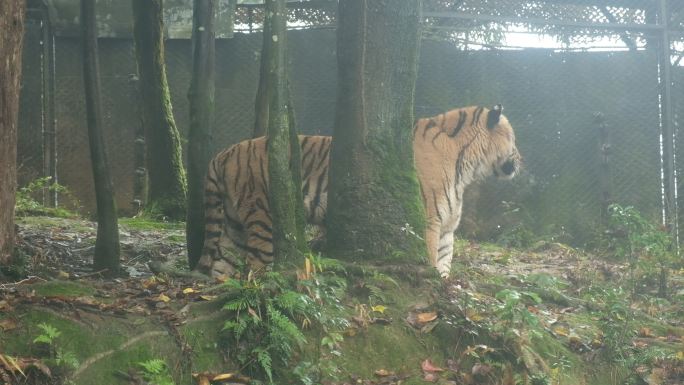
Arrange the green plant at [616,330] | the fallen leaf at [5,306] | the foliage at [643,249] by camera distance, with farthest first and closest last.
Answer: the foliage at [643,249]
the green plant at [616,330]
the fallen leaf at [5,306]

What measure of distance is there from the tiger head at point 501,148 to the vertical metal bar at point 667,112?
279cm

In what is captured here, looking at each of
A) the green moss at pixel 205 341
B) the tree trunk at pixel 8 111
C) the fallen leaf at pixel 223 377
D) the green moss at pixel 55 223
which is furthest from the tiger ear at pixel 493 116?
the fallen leaf at pixel 223 377

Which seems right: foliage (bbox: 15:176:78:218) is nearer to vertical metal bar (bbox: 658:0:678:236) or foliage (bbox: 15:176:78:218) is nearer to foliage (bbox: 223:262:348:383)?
foliage (bbox: 223:262:348:383)

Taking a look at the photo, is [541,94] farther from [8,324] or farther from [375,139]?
[8,324]

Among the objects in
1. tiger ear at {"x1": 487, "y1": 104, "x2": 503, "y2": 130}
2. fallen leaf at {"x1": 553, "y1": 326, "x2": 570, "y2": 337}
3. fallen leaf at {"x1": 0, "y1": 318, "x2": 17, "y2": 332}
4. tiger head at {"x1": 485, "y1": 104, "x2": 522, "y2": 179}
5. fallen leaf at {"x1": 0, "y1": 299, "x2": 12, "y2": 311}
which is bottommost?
fallen leaf at {"x1": 553, "y1": 326, "x2": 570, "y2": 337}

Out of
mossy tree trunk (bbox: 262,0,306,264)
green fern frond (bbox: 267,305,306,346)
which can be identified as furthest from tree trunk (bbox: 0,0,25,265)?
green fern frond (bbox: 267,305,306,346)

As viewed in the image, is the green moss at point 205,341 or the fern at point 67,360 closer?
the fern at point 67,360

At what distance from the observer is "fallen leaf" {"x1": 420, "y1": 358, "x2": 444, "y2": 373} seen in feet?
17.2

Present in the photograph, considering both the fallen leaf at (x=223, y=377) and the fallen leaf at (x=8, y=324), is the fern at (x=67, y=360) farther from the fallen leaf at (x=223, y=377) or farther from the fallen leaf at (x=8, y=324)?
the fallen leaf at (x=223, y=377)

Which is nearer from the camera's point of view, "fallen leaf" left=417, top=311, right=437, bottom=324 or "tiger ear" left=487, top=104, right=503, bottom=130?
"fallen leaf" left=417, top=311, right=437, bottom=324

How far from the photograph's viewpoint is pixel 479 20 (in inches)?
442

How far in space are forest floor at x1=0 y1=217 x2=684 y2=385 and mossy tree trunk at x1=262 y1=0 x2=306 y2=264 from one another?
1.08 feet

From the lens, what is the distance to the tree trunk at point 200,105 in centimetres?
734

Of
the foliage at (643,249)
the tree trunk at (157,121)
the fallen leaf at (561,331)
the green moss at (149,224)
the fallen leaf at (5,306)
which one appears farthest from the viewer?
the tree trunk at (157,121)
